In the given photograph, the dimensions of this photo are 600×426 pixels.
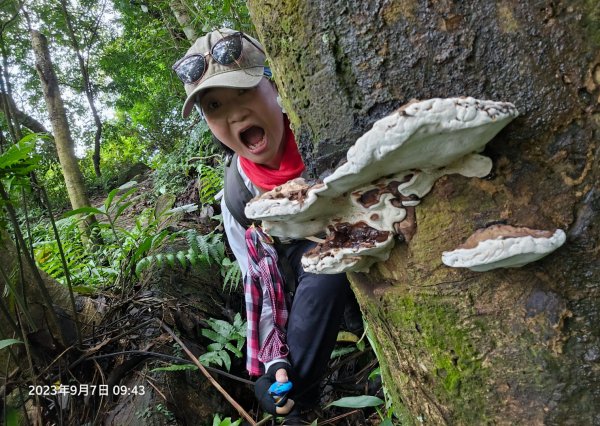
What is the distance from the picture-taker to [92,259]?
4777 mm

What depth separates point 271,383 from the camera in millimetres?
2393

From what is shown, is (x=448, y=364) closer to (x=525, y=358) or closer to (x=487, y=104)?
(x=525, y=358)

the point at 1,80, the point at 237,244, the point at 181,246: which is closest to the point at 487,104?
the point at 237,244

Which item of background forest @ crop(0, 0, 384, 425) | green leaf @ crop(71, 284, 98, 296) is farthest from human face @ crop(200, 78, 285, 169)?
green leaf @ crop(71, 284, 98, 296)

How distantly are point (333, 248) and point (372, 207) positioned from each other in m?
0.14

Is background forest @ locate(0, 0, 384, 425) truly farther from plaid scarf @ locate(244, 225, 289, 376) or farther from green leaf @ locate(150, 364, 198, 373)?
plaid scarf @ locate(244, 225, 289, 376)

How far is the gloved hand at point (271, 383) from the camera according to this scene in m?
2.35

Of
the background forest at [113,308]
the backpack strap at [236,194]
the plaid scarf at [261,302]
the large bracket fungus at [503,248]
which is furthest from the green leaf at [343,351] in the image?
the large bracket fungus at [503,248]

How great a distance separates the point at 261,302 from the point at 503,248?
201 cm

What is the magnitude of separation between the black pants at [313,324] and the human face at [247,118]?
0.73m

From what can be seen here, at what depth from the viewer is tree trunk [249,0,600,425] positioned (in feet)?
2.50

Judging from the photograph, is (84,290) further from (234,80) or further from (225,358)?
(234,80)

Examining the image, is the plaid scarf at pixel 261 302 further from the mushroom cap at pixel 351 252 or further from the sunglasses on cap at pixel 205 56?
the mushroom cap at pixel 351 252

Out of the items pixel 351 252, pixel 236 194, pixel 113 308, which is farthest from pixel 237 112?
pixel 113 308
